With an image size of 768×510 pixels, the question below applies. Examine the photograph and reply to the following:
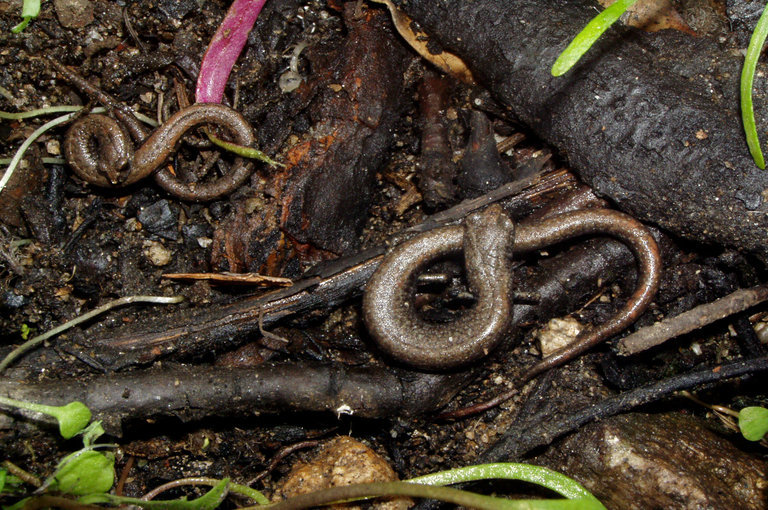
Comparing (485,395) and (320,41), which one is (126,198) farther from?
(485,395)

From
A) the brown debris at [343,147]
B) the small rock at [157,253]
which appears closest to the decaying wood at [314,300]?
the brown debris at [343,147]

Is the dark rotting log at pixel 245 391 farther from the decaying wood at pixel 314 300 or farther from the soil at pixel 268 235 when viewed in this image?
the decaying wood at pixel 314 300

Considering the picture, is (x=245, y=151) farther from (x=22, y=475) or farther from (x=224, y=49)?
(x=22, y=475)

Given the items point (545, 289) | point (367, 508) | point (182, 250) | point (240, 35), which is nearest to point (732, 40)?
point (545, 289)

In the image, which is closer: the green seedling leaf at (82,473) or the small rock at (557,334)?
the green seedling leaf at (82,473)

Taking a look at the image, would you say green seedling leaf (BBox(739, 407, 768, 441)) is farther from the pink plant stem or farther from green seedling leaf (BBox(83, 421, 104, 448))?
the pink plant stem

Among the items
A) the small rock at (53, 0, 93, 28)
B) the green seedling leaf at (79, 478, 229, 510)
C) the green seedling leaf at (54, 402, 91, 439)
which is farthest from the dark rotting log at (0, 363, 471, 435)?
the small rock at (53, 0, 93, 28)

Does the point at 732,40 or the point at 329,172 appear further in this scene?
the point at 329,172
